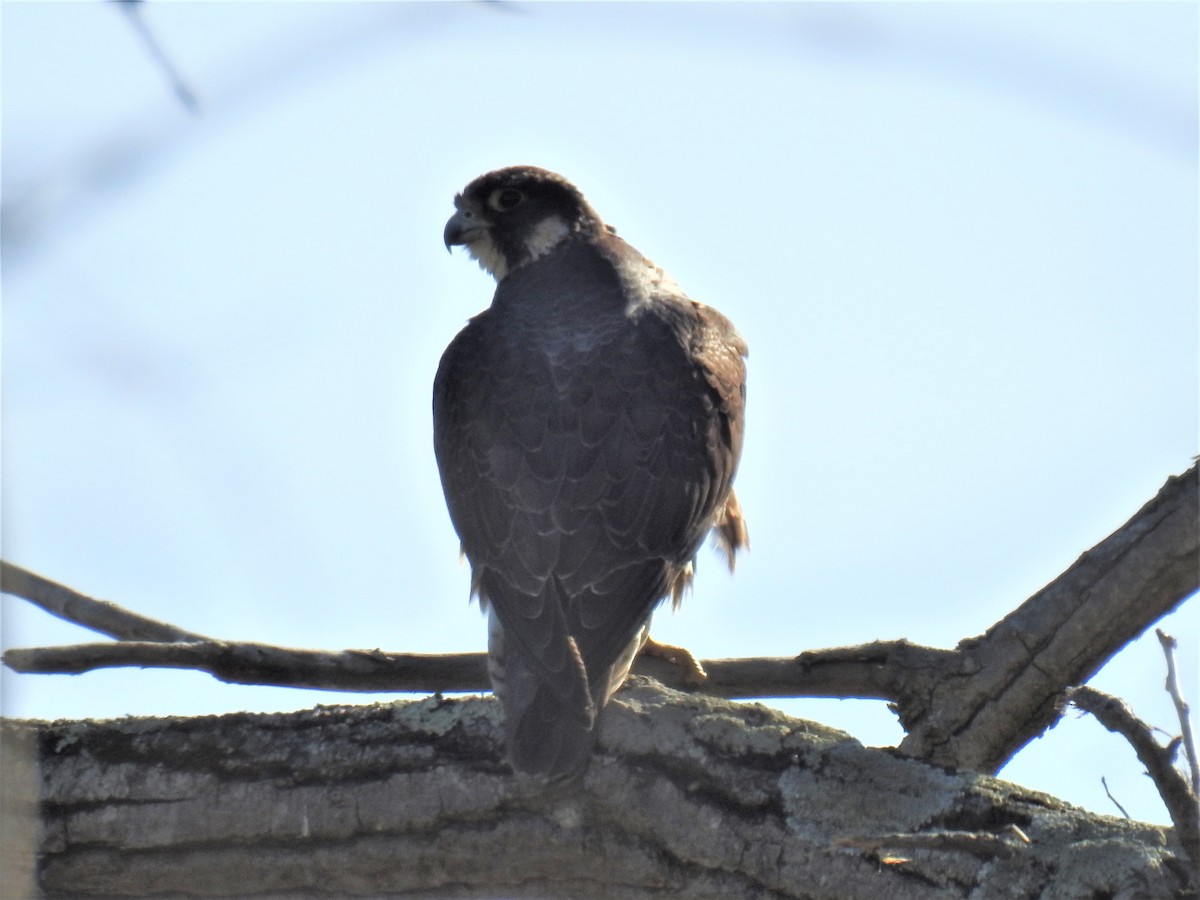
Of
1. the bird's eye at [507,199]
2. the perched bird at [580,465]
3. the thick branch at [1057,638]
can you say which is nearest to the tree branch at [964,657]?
the thick branch at [1057,638]

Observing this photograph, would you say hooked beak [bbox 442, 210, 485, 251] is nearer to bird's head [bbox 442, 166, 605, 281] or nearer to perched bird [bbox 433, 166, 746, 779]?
bird's head [bbox 442, 166, 605, 281]

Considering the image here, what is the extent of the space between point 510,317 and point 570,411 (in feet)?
2.80

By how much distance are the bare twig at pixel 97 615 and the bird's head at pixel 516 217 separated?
2861 mm

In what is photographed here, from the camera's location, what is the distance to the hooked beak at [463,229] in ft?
21.8

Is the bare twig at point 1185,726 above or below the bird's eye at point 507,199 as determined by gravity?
below

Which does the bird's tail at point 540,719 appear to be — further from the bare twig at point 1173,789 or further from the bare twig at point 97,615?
the bare twig at point 1173,789

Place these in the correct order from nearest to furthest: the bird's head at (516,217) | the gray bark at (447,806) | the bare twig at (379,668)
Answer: the gray bark at (447,806), the bare twig at (379,668), the bird's head at (516,217)

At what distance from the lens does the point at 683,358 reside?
5.22m

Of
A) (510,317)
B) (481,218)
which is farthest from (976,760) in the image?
(481,218)

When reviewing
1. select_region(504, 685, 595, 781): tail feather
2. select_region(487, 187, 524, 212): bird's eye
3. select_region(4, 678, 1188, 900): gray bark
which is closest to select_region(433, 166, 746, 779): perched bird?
select_region(504, 685, 595, 781): tail feather

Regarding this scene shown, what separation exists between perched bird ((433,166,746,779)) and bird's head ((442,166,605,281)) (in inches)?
15.3

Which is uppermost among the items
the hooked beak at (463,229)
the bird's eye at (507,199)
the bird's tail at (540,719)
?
the bird's eye at (507,199)

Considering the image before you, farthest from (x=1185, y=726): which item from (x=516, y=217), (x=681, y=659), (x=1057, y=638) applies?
(x=516, y=217)

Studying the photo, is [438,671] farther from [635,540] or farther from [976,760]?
[976,760]
